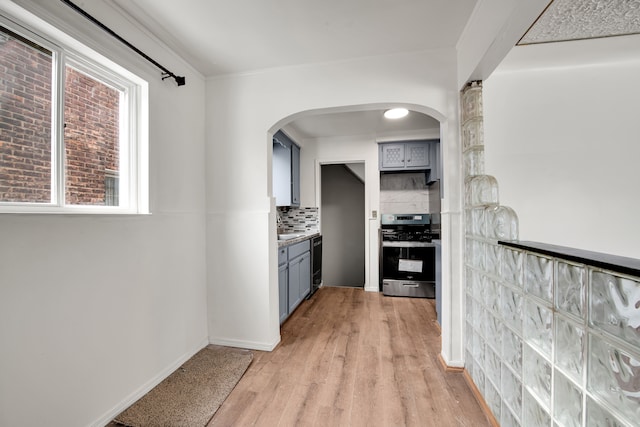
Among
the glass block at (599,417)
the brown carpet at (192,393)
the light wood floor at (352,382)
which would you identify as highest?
the glass block at (599,417)

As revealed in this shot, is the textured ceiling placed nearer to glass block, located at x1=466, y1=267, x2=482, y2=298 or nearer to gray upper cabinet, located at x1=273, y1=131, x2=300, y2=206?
glass block, located at x1=466, y1=267, x2=482, y2=298

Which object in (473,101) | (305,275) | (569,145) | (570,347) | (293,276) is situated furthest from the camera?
(305,275)

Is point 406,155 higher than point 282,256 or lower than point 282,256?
higher

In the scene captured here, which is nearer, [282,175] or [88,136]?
[88,136]

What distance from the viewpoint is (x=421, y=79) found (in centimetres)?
195

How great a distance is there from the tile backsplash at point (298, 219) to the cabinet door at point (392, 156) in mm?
1348

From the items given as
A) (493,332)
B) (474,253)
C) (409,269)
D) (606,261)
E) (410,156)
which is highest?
(410,156)

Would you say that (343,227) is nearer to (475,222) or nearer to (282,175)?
(282,175)

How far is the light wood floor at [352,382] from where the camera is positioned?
→ 4.80 ft

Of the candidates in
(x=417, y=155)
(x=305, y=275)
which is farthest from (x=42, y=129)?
(x=417, y=155)

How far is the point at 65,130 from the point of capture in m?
1.34

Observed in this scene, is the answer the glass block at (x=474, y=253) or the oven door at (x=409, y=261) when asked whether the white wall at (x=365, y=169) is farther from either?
the glass block at (x=474, y=253)

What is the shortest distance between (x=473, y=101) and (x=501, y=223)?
0.90 m

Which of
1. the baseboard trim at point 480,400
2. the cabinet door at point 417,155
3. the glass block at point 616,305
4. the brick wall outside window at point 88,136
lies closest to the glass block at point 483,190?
the glass block at point 616,305
